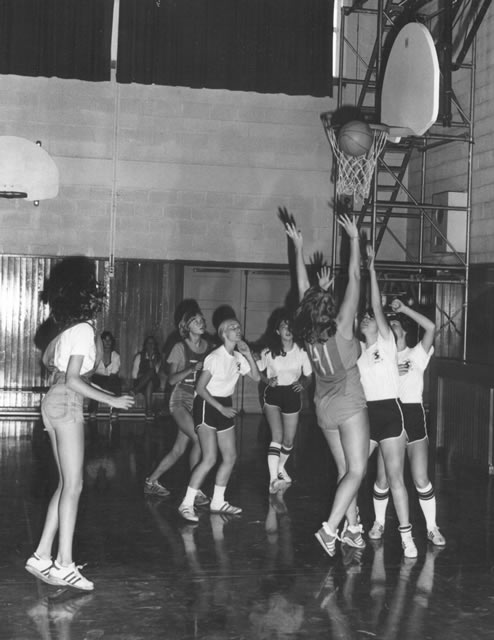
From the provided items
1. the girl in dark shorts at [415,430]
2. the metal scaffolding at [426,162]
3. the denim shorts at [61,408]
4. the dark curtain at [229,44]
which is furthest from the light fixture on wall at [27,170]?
the denim shorts at [61,408]

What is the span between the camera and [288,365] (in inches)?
321

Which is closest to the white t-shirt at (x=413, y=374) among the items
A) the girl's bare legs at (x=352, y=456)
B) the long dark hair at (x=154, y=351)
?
the girl's bare legs at (x=352, y=456)

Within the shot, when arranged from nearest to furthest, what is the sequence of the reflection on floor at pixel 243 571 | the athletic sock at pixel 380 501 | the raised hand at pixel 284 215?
1. the reflection on floor at pixel 243 571
2. the athletic sock at pixel 380 501
3. the raised hand at pixel 284 215

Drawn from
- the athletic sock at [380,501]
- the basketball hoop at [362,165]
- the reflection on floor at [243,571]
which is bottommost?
the reflection on floor at [243,571]

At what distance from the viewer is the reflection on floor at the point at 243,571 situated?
4.49 metres

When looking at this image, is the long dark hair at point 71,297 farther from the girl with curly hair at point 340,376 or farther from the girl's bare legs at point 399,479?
the girl's bare legs at point 399,479

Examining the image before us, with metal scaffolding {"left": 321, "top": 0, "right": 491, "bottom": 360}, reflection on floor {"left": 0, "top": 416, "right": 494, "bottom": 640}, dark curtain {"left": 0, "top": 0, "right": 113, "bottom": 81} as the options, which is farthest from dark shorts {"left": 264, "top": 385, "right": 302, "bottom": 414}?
dark curtain {"left": 0, "top": 0, "right": 113, "bottom": 81}

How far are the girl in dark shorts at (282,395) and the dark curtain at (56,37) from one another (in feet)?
21.8

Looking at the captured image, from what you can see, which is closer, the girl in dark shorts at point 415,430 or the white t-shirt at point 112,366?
the girl in dark shorts at point 415,430

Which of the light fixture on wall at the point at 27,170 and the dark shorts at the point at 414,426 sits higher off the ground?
the light fixture on wall at the point at 27,170

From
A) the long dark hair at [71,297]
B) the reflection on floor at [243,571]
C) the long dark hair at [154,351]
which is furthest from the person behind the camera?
the long dark hair at [154,351]

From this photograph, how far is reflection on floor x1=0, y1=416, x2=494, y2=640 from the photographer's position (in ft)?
14.7

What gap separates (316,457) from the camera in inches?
396

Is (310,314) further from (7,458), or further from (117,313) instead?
(117,313)
